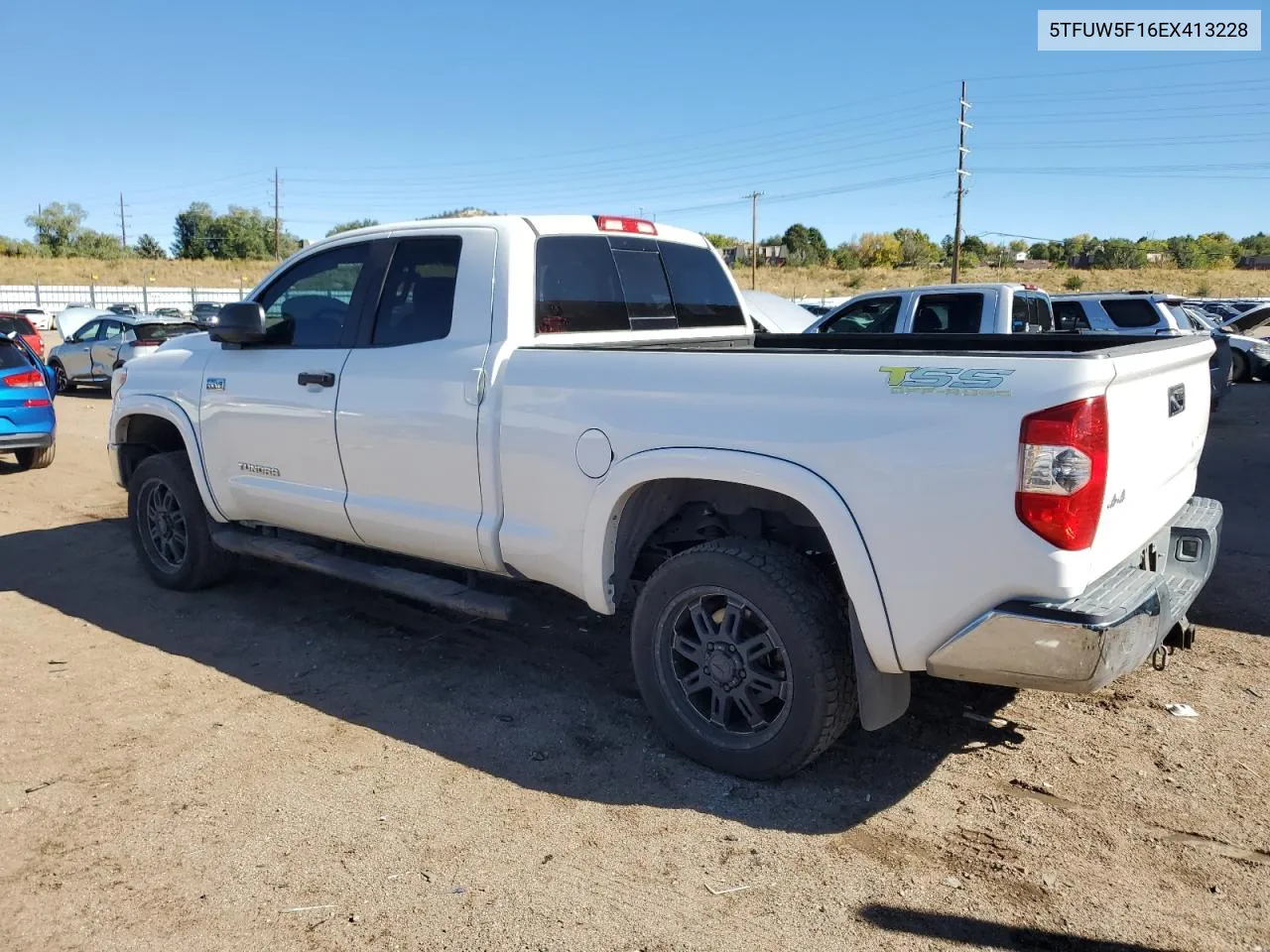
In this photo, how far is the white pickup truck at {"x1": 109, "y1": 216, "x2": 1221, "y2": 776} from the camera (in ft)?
9.54

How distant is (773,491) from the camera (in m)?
3.43

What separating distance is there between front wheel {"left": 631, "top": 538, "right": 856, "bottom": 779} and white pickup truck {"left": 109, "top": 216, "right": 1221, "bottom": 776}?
1cm

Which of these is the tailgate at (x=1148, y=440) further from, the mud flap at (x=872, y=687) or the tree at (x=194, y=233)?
the tree at (x=194, y=233)

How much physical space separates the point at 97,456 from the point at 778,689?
1087 cm

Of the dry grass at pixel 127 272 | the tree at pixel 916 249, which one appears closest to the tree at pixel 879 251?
the tree at pixel 916 249

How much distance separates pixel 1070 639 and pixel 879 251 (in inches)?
3414

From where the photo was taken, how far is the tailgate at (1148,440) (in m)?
2.96

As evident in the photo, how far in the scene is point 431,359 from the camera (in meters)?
4.38

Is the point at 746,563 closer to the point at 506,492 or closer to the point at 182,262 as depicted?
the point at 506,492

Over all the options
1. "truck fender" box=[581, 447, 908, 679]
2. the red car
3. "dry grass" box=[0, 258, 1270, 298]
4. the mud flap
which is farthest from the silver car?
"dry grass" box=[0, 258, 1270, 298]

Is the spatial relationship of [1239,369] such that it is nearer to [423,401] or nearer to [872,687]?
[872,687]

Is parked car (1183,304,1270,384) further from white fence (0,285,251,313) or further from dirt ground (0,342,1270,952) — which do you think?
white fence (0,285,251,313)

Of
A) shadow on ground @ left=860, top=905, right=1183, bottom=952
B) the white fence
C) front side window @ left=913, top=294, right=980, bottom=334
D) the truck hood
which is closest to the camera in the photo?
shadow on ground @ left=860, top=905, right=1183, bottom=952

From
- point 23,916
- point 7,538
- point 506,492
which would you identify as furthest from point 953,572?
point 7,538
